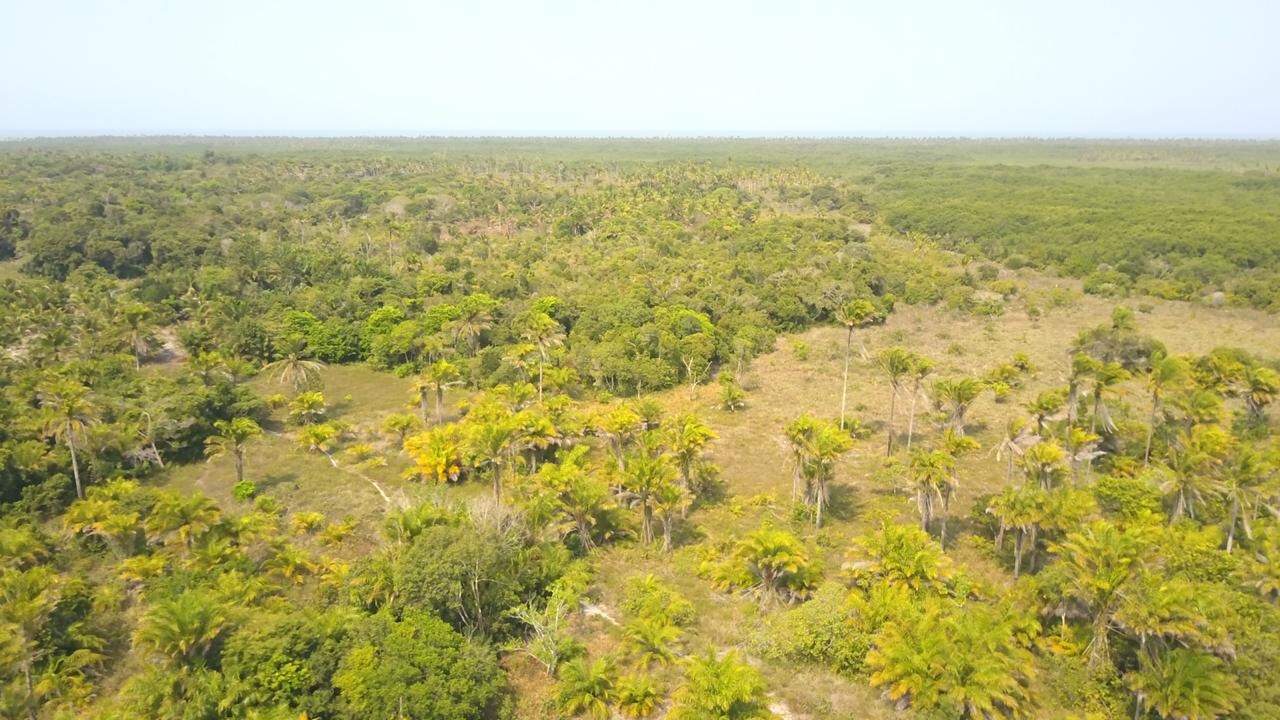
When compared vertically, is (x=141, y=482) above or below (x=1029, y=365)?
below

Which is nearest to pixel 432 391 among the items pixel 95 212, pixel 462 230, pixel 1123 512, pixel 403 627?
pixel 403 627

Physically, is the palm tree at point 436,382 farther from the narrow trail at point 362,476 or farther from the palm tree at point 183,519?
the palm tree at point 183,519

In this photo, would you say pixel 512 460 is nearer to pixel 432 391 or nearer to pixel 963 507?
pixel 432 391

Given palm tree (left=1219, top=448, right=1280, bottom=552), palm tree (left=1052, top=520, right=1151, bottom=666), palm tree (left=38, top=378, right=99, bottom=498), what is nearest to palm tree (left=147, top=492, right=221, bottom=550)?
palm tree (left=38, top=378, right=99, bottom=498)

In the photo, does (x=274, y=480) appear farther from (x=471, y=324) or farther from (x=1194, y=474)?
(x=1194, y=474)

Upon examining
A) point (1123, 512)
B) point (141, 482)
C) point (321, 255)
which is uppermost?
point (321, 255)

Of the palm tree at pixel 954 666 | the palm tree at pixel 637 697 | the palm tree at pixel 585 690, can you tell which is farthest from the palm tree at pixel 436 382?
the palm tree at pixel 954 666

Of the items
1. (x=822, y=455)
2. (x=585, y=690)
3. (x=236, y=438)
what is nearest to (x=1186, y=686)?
(x=822, y=455)
